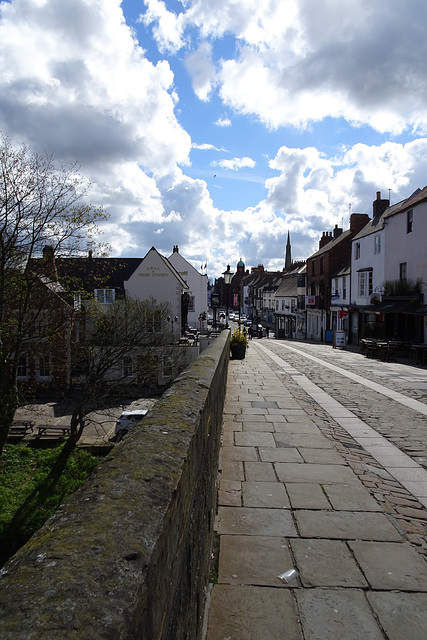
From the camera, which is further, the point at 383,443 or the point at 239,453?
the point at 383,443

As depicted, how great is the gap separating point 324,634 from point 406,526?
1.79 m

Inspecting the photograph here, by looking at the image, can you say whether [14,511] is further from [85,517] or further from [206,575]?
[85,517]

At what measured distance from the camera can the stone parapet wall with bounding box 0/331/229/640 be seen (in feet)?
3.25

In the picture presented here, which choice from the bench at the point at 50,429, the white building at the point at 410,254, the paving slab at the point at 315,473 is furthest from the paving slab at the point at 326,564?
the white building at the point at 410,254

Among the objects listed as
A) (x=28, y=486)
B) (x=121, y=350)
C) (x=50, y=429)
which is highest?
(x=121, y=350)

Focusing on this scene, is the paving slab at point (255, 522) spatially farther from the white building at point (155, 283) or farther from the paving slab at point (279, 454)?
the white building at point (155, 283)

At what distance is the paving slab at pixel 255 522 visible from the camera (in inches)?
152

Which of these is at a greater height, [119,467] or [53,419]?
[119,467]

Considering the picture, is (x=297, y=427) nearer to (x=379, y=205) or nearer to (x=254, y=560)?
(x=254, y=560)

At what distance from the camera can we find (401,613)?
282 centimetres

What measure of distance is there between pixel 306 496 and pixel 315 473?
69 centimetres

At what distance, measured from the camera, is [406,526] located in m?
4.04

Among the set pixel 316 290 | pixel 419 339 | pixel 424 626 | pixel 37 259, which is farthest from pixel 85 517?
pixel 316 290

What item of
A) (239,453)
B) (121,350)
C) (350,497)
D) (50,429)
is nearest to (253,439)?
(239,453)
